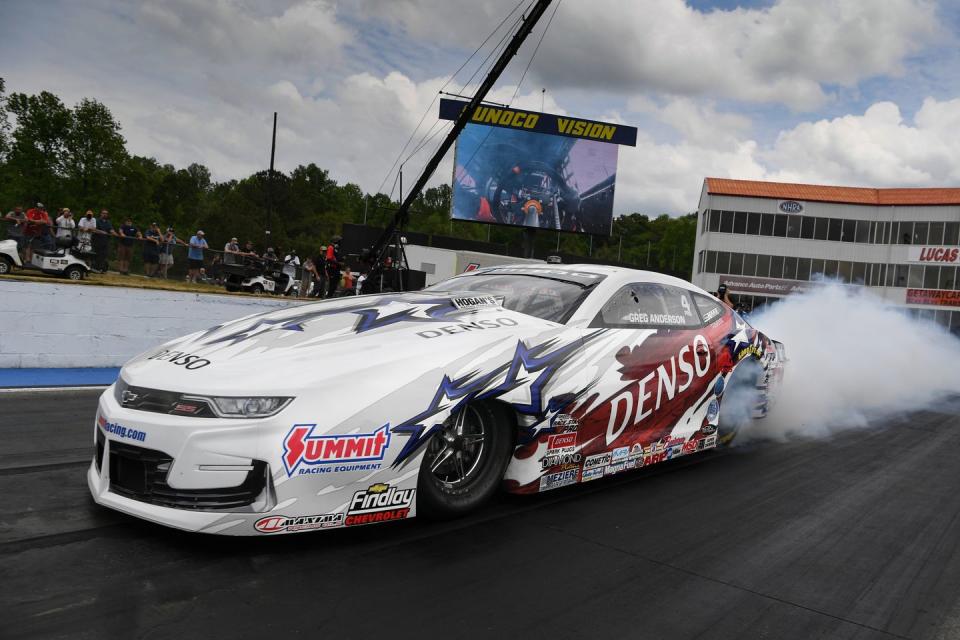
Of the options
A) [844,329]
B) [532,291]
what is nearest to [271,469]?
[532,291]

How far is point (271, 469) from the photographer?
2.98 m

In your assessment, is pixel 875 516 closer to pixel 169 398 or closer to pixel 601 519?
pixel 601 519

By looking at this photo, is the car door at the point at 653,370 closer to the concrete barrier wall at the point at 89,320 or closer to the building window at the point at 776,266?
the concrete barrier wall at the point at 89,320

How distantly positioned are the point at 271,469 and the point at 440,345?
1025mm

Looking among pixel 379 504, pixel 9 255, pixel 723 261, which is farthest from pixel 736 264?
pixel 379 504

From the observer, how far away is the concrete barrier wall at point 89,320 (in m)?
8.09

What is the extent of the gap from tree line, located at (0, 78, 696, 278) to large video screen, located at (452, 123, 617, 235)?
5788 mm

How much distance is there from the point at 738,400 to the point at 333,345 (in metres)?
3.88

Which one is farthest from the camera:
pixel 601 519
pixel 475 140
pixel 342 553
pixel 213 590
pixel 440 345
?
pixel 475 140

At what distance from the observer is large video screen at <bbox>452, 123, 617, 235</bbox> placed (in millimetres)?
37656

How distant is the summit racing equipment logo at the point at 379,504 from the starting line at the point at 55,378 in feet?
16.8

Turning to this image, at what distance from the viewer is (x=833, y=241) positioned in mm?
49500

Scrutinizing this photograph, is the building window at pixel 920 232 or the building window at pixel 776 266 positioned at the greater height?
the building window at pixel 920 232

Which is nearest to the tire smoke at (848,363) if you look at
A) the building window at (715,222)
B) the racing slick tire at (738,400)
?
the racing slick tire at (738,400)
